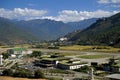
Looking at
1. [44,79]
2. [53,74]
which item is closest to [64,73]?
[53,74]

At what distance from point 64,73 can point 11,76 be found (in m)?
8.90

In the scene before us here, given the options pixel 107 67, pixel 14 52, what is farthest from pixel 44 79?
pixel 14 52

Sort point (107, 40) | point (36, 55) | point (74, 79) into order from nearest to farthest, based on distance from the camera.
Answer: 1. point (74, 79)
2. point (36, 55)
3. point (107, 40)

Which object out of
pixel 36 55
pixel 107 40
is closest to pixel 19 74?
pixel 36 55

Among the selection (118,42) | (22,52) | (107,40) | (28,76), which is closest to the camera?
(28,76)

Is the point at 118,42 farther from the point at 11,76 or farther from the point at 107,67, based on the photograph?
the point at 11,76

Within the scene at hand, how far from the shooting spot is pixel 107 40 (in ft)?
378

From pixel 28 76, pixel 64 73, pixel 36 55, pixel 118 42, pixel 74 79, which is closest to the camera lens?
pixel 74 79

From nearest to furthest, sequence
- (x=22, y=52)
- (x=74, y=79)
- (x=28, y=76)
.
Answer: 1. (x=74, y=79)
2. (x=28, y=76)
3. (x=22, y=52)

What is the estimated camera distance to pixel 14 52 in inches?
3366

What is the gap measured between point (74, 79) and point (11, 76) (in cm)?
1098

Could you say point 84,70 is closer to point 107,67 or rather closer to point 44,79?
point 107,67

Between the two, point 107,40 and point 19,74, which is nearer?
point 19,74

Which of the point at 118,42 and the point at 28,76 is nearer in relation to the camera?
the point at 28,76
